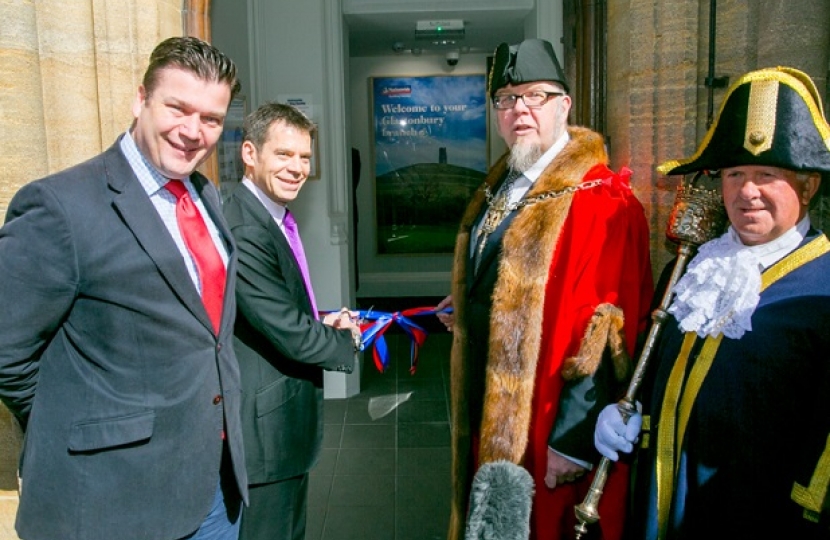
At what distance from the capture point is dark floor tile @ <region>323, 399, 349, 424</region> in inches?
189

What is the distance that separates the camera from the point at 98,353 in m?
1.50

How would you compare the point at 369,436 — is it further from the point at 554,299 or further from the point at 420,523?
the point at 554,299

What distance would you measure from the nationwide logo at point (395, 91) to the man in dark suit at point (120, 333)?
6.85m

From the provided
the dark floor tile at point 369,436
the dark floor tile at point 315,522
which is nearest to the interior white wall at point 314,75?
the dark floor tile at point 369,436

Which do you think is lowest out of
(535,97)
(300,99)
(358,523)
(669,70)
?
(358,523)

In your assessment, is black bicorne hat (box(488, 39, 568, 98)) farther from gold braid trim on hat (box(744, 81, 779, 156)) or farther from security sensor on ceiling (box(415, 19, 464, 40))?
security sensor on ceiling (box(415, 19, 464, 40))

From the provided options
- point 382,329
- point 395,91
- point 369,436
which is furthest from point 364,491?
point 395,91

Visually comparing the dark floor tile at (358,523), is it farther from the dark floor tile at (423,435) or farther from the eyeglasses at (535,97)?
the eyeglasses at (535,97)

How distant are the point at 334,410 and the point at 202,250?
11.3ft

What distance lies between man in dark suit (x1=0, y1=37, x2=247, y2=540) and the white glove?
0.97 m

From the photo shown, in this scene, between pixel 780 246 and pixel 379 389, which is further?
pixel 379 389

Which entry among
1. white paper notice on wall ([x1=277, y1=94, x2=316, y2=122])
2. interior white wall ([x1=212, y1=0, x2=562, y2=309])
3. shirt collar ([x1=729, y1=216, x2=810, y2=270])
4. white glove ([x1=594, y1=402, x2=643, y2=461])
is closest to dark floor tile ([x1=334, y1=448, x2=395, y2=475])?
interior white wall ([x1=212, y1=0, x2=562, y2=309])

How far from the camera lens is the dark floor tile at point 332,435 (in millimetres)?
4418

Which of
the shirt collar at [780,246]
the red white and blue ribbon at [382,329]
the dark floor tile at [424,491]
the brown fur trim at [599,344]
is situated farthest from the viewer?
the dark floor tile at [424,491]
